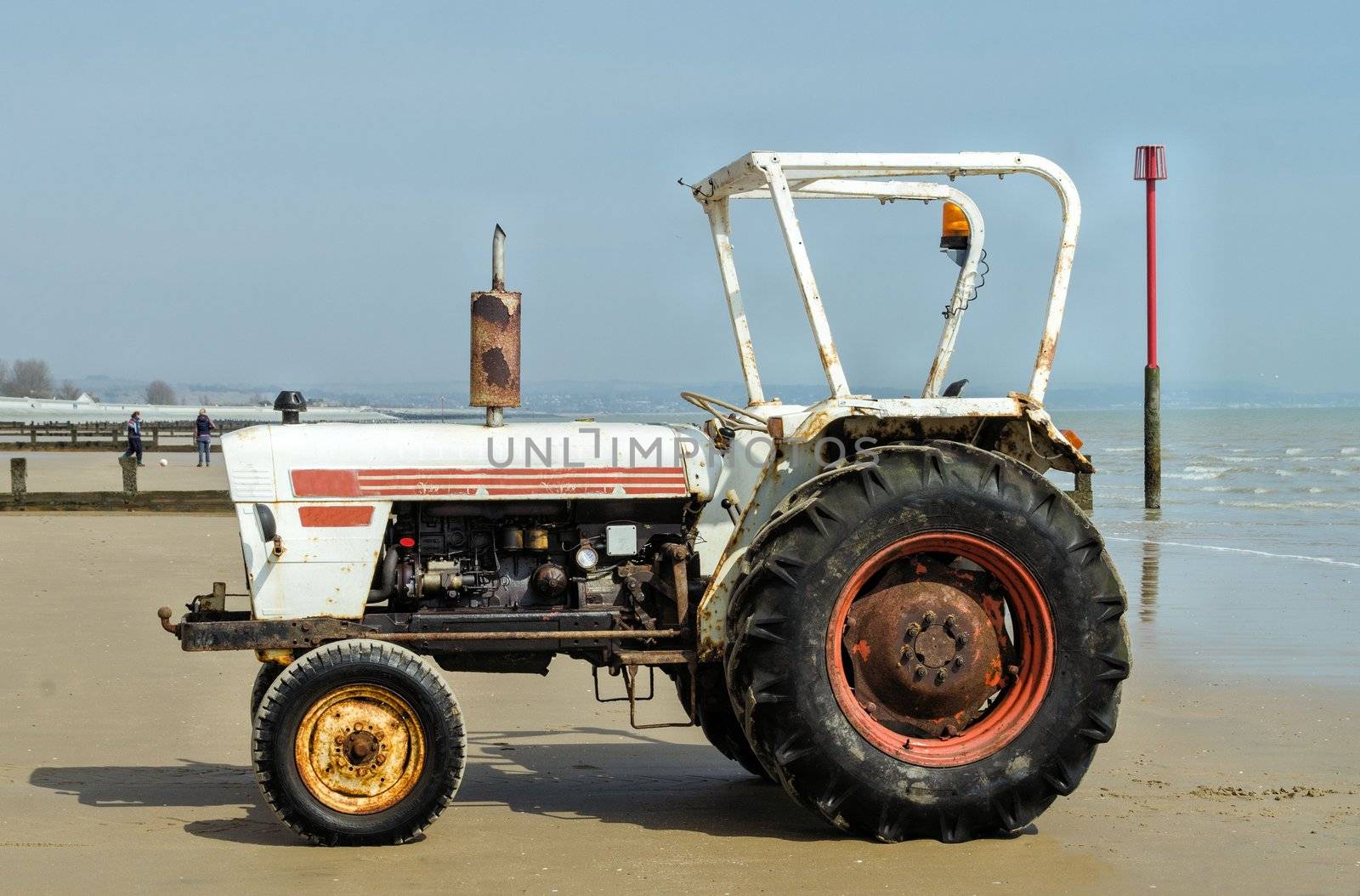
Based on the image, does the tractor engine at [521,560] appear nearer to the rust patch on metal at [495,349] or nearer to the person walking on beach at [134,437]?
the rust patch on metal at [495,349]

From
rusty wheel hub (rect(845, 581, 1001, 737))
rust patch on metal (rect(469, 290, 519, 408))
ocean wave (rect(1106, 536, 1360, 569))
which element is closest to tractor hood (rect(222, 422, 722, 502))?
rust patch on metal (rect(469, 290, 519, 408))

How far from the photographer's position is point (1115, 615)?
5.66 metres

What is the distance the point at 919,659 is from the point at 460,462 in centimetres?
186

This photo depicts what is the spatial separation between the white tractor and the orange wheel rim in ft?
0.04

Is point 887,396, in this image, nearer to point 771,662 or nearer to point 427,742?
point 771,662

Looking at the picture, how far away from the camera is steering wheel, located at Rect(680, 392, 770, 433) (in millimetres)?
6145

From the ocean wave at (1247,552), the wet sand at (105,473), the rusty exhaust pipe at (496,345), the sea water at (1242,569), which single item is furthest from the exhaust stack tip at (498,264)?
the wet sand at (105,473)

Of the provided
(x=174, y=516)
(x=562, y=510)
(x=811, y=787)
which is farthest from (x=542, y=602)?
(x=174, y=516)

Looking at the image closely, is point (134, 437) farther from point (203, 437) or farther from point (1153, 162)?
point (1153, 162)

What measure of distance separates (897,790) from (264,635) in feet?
7.70

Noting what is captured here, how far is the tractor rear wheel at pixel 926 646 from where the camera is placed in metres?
5.48

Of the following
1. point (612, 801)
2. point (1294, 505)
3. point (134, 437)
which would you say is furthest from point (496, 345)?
point (134, 437)

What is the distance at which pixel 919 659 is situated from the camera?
5688mm

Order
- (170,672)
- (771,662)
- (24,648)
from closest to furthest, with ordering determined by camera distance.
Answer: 1. (771,662)
2. (170,672)
3. (24,648)
